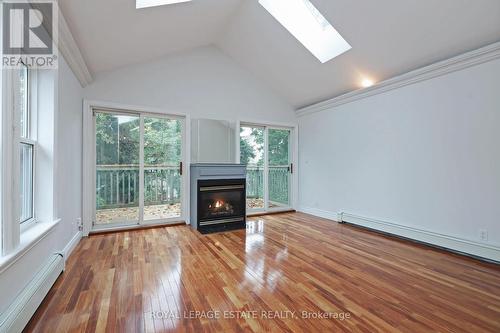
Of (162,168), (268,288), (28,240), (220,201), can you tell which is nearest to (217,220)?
(220,201)

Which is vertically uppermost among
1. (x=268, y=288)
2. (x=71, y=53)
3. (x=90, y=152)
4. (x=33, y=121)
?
(x=71, y=53)

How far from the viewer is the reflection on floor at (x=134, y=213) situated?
3583mm

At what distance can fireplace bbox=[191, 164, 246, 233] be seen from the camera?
369cm

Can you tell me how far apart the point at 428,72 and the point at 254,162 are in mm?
3241

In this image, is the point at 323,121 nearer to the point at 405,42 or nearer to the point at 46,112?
the point at 405,42

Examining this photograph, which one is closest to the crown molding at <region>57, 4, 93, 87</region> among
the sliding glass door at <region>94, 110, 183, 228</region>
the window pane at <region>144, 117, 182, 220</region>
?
the sliding glass door at <region>94, 110, 183, 228</region>

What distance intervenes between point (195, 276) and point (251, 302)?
67 cm

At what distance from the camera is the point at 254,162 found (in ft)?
16.2

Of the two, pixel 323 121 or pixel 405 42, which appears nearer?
pixel 405 42

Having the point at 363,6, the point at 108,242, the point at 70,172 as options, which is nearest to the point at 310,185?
the point at 363,6

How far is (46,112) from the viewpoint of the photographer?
209cm

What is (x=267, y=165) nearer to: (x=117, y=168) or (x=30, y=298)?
(x=117, y=168)

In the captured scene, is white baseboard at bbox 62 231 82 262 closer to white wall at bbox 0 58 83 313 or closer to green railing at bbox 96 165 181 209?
white wall at bbox 0 58 83 313

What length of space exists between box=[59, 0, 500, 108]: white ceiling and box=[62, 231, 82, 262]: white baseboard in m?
2.33
